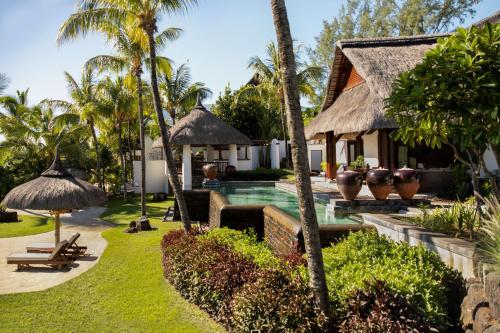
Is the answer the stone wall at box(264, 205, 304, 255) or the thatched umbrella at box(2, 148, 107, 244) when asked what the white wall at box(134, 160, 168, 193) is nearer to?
the thatched umbrella at box(2, 148, 107, 244)

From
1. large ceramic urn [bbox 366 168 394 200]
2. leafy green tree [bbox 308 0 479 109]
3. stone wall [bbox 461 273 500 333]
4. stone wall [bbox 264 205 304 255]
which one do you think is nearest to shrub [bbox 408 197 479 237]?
stone wall [bbox 461 273 500 333]

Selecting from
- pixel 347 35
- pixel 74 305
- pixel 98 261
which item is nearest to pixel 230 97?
pixel 347 35

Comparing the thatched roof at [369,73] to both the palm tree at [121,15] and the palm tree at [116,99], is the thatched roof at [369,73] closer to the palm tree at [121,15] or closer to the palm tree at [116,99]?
the palm tree at [121,15]

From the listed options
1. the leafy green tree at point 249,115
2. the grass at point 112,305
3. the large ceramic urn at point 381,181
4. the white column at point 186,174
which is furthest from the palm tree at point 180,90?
the grass at point 112,305

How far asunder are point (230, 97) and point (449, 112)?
27045mm

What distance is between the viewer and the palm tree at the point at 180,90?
26828mm

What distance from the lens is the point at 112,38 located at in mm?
13133

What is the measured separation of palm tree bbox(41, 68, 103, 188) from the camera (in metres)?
21.1

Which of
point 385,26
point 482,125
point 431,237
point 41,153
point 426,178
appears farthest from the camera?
point 385,26

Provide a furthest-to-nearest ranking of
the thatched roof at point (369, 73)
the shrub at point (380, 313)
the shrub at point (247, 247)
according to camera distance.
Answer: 1. the thatched roof at point (369, 73)
2. the shrub at point (247, 247)
3. the shrub at point (380, 313)

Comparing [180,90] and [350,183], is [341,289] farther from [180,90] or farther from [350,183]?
[180,90]

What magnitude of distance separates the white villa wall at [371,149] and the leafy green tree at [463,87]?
11.9m

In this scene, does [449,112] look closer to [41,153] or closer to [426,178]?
[426,178]

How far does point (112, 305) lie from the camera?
642 centimetres
